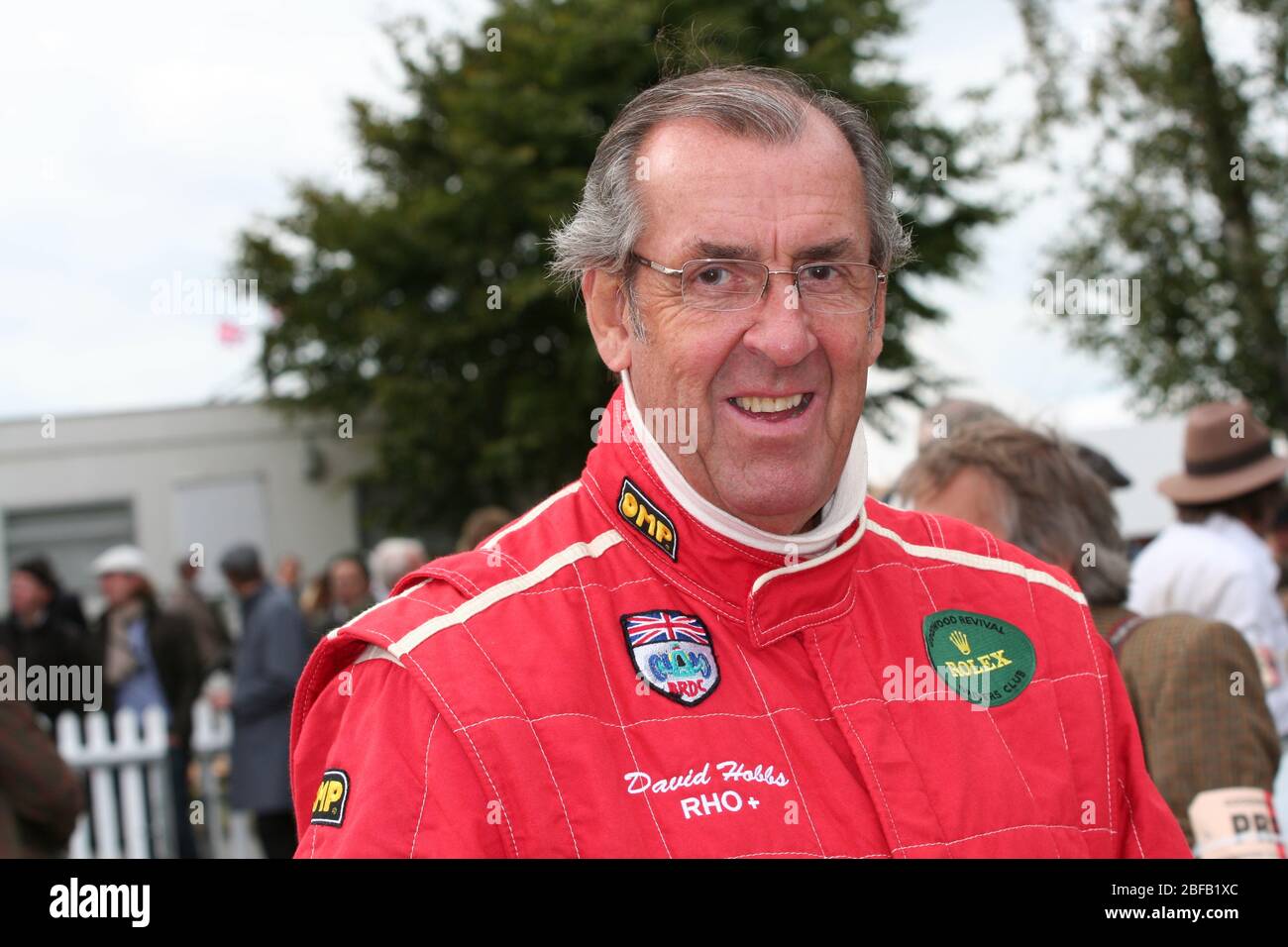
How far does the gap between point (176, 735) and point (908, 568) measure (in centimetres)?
755

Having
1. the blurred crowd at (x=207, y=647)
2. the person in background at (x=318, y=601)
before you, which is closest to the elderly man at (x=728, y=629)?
the blurred crowd at (x=207, y=647)

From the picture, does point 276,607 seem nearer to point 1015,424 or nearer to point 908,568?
point 1015,424

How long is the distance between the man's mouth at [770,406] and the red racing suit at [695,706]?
0.14 meters

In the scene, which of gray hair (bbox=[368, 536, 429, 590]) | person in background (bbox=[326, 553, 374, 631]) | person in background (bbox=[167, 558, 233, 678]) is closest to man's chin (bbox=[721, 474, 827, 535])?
gray hair (bbox=[368, 536, 429, 590])

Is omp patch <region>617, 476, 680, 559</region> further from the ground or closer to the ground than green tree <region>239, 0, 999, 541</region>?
closer to the ground

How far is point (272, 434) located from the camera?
73.5 feet

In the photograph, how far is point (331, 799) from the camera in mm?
1562

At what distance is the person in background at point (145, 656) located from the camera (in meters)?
8.69

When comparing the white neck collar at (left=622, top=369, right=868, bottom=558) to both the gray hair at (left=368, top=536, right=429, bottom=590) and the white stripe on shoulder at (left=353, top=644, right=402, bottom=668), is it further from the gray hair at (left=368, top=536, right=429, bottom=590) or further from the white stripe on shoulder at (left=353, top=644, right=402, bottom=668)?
the gray hair at (left=368, top=536, right=429, bottom=590)

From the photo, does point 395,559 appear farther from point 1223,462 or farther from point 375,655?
A: point 375,655

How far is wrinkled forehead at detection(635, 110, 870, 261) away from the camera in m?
1.85

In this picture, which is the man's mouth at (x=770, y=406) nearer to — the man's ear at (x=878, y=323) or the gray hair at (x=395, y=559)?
the man's ear at (x=878, y=323)

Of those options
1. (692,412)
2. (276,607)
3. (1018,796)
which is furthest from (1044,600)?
(276,607)
